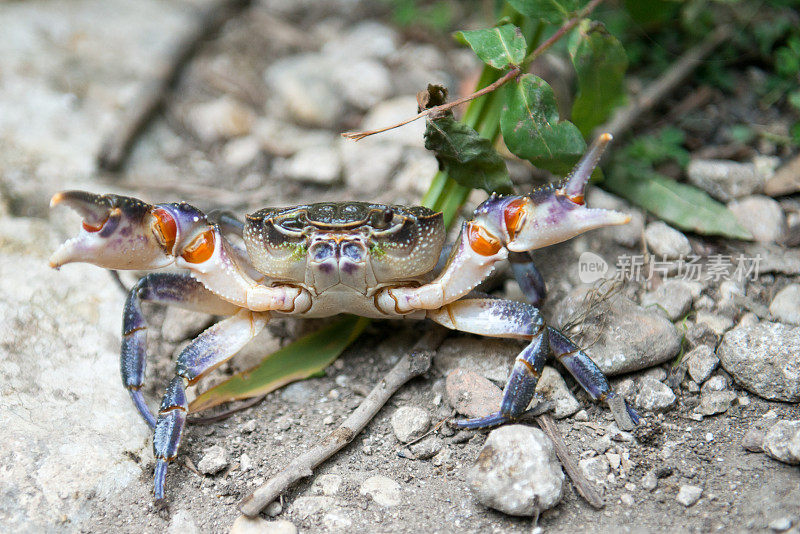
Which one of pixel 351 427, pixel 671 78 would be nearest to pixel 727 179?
pixel 671 78

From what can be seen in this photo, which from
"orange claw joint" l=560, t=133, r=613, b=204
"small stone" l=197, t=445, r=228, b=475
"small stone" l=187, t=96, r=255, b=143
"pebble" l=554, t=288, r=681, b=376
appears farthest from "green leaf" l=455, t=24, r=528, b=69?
"small stone" l=187, t=96, r=255, b=143

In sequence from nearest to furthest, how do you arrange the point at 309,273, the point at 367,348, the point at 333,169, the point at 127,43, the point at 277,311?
the point at 309,273
the point at 277,311
the point at 367,348
the point at 333,169
the point at 127,43

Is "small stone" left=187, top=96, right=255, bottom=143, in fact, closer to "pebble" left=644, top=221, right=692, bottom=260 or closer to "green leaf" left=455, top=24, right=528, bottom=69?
"green leaf" left=455, top=24, right=528, bottom=69

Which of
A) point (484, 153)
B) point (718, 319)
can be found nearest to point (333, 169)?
point (484, 153)

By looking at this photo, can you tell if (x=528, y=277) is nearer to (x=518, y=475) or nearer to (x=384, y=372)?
(x=384, y=372)

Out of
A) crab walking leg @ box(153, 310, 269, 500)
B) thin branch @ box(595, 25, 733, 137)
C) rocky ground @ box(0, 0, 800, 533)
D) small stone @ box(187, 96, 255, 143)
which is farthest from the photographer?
small stone @ box(187, 96, 255, 143)

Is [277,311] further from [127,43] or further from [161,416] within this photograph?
[127,43]
